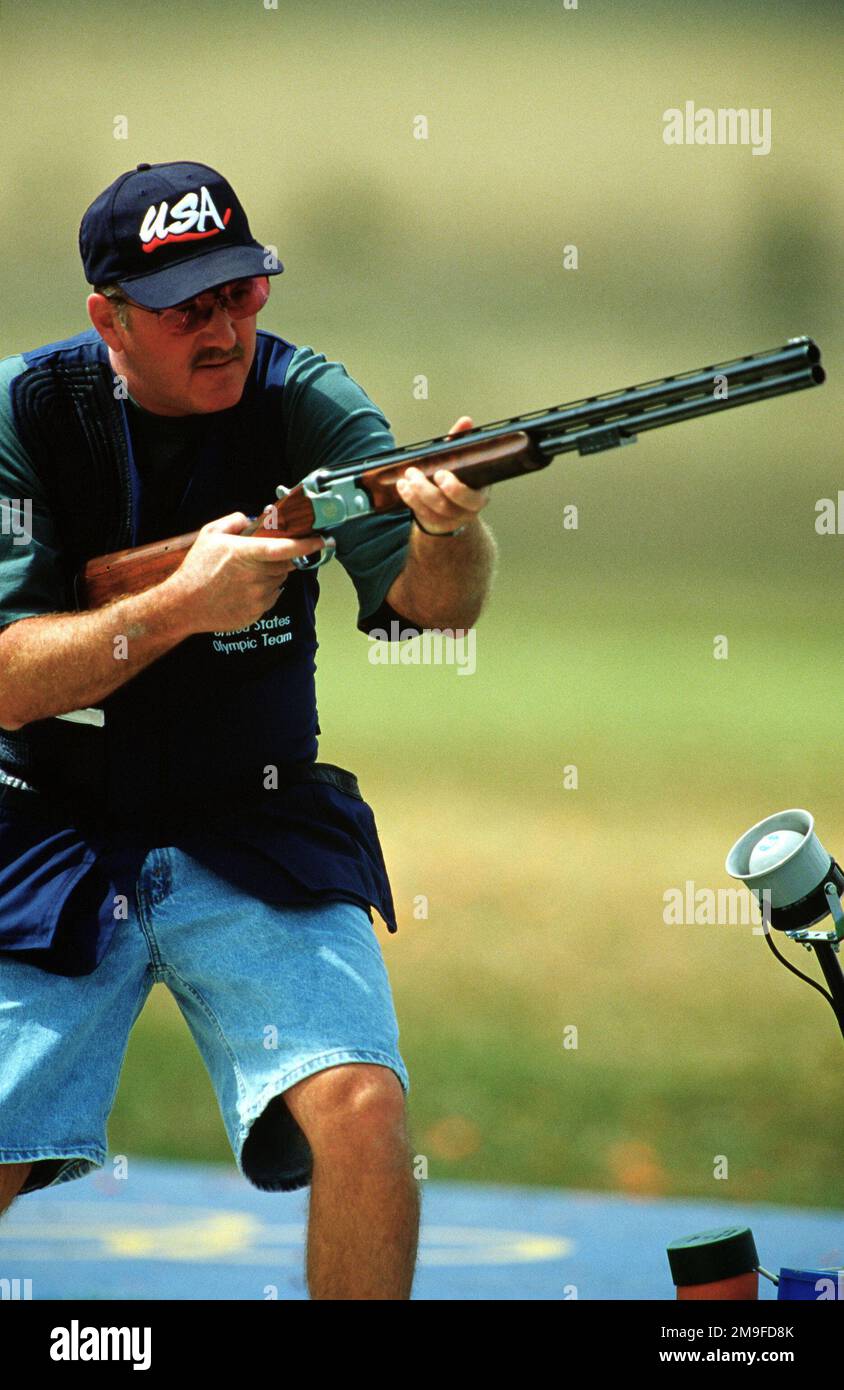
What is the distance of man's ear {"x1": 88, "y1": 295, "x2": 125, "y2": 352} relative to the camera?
101 inches

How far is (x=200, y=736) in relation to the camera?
259 cm

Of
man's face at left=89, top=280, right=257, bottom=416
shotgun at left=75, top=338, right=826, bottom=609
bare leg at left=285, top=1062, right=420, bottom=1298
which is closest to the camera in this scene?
shotgun at left=75, top=338, right=826, bottom=609

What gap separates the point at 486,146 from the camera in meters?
7.27

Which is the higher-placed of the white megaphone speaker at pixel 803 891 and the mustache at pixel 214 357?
the mustache at pixel 214 357

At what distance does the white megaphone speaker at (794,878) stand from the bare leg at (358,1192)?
23.1 inches

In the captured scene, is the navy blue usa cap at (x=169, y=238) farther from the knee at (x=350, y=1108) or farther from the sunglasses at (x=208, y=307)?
the knee at (x=350, y=1108)

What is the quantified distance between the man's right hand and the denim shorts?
37cm

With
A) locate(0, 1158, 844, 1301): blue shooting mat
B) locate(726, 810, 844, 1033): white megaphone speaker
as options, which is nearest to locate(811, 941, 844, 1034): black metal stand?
locate(726, 810, 844, 1033): white megaphone speaker

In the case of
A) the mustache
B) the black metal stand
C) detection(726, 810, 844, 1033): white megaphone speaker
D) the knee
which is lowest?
the knee

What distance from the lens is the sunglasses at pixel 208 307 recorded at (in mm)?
2484


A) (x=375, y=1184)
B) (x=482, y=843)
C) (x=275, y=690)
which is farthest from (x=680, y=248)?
(x=375, y=1184)

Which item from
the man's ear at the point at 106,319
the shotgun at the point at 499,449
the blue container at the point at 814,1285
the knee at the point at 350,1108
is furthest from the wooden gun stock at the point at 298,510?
the blue container at the point at 814,1285

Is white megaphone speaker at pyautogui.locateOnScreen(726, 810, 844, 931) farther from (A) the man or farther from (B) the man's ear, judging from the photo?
(B) the man's ear

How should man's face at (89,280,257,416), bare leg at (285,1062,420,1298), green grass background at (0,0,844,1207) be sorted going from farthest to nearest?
green grass background at (0,0,844,1207)
man's face at (89,280,257,416)
bare leg at (285,1062,420,1298)
